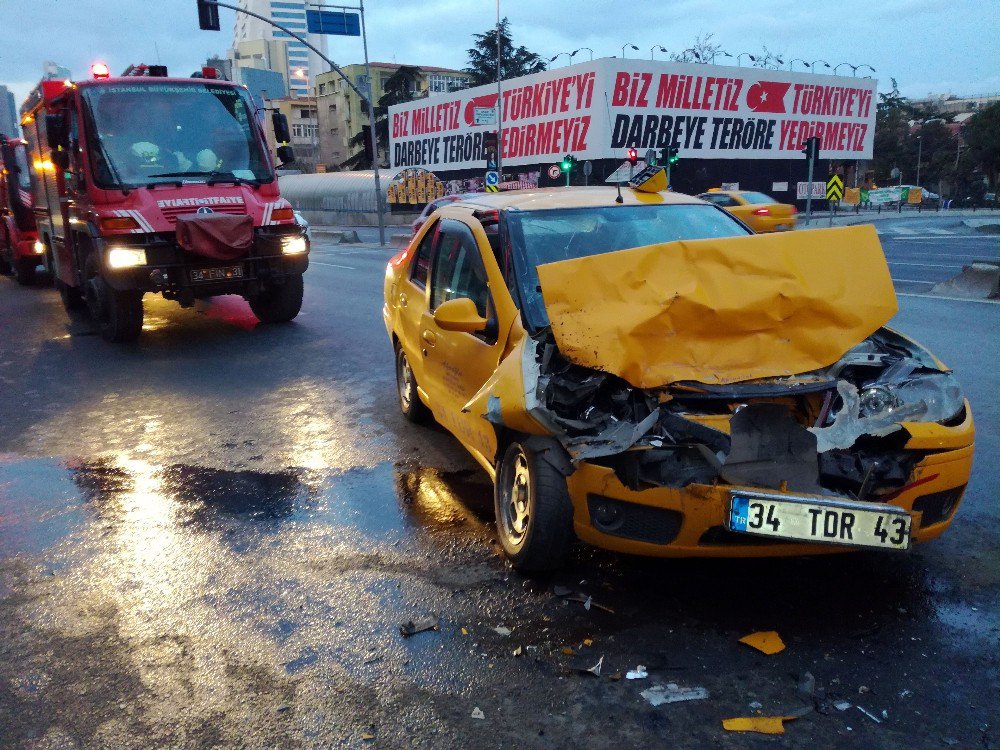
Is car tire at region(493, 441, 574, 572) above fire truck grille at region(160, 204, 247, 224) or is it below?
below

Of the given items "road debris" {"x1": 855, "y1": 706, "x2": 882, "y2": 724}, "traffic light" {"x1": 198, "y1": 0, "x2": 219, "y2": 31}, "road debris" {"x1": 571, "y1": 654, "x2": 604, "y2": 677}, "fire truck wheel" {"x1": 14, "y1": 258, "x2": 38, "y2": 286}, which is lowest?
"fire truck wheel" {"x1": 14, "y1": 258, "x2": 38, "y2": 286}

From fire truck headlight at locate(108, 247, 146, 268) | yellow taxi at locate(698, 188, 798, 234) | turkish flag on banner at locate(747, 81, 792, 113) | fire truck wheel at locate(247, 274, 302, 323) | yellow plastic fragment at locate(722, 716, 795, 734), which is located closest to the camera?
yellow plastic fragment at locate(722, 716, 795, 734)

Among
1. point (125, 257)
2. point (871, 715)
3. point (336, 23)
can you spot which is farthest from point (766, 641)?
point (336, 23)

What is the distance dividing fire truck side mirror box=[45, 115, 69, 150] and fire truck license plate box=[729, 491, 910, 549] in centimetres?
976

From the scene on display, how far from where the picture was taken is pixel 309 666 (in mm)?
3178

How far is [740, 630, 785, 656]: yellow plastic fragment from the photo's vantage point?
3170 mm

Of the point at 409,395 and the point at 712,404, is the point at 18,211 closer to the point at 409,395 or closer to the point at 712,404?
the point at 409,395

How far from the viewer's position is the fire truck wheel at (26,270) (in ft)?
55.7

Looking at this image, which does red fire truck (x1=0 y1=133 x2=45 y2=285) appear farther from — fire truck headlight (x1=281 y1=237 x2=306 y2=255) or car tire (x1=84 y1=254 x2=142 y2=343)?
fire truck headlight (x1=281 y1=237 x2=306 y2=255)

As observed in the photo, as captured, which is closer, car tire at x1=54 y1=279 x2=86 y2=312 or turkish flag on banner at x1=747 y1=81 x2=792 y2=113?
car tire at x1=54 y1=279 x2=86 y2=312

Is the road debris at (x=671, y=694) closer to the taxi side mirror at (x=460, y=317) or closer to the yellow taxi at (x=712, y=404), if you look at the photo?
the yellow taxi at (x=712, y=404)

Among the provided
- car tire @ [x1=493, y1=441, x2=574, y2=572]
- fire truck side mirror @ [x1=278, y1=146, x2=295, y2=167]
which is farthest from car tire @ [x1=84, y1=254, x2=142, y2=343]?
car tire @ [x1=493, y1=441, x2=574, y2=572]

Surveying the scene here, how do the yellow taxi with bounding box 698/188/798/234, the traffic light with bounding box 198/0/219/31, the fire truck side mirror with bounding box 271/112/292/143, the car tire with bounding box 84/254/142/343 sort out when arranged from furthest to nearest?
1. the traffic light with bounding box 198/0/219/31
2. the yellow taxi with bounding box 698/188/798/234
3. the fire truck side mirror with bounding box 271/112/292/143
4. the car tire with bounding box 84/254/142/343

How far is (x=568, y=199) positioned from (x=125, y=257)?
6296mm
